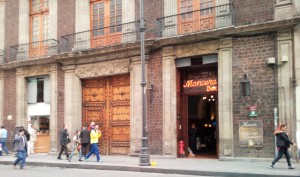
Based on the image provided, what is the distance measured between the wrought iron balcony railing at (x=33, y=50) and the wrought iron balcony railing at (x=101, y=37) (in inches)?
43.0

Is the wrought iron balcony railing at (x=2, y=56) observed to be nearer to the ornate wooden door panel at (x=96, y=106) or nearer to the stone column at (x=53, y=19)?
the stone column at (x=53, y=19)

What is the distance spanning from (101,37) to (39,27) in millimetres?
5116

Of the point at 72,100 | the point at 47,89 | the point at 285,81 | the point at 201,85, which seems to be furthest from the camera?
the point at 47,89

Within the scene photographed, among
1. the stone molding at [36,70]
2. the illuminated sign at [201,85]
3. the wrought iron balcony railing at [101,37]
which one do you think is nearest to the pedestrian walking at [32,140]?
the stone molding at [36,70]

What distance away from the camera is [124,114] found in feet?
67.7

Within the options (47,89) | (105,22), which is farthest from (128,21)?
(47,89)

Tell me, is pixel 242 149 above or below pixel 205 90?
below

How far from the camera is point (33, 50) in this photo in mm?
24203

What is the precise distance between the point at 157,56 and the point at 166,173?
6696mm

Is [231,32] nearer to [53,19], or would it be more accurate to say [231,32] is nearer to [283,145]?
[283,145]

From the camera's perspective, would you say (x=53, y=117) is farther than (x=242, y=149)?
Yes

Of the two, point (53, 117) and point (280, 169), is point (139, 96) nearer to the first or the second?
point (53, 117)

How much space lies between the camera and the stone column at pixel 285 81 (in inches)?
616

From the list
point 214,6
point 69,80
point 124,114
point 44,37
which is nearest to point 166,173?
point 124,114
